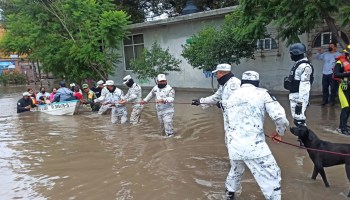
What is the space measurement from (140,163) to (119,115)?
454 centimetres

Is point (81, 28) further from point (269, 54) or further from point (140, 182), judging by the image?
point (140, 182)

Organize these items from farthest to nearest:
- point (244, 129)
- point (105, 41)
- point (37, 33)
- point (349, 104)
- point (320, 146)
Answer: point (37, 33) < point (105, 41) < point (349, 104) < point (320, 146) < point (244, 129)

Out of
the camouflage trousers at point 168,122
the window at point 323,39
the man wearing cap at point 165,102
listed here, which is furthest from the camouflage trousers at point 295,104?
the window at point 323,39

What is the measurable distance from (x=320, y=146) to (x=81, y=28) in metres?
12.2

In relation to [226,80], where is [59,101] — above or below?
below

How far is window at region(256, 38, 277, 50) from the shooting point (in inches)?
558

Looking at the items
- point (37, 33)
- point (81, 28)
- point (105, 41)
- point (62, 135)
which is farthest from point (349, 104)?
point (37, 33)

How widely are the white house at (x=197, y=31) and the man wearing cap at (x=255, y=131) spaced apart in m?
7.22

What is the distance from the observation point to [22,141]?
29.9 ft

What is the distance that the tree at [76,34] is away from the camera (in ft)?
46.5

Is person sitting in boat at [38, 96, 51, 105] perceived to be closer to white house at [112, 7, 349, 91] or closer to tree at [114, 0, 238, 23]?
white house at [112, 7, 349, 91]

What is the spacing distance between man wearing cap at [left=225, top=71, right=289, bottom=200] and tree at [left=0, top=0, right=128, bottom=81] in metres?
10.5

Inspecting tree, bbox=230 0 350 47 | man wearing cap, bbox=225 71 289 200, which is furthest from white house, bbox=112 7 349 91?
man wearing cap, bbox=225 71 289 200

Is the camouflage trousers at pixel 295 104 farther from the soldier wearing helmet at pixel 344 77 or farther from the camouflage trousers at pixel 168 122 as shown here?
the camouflage trousers at pixel 168 122
